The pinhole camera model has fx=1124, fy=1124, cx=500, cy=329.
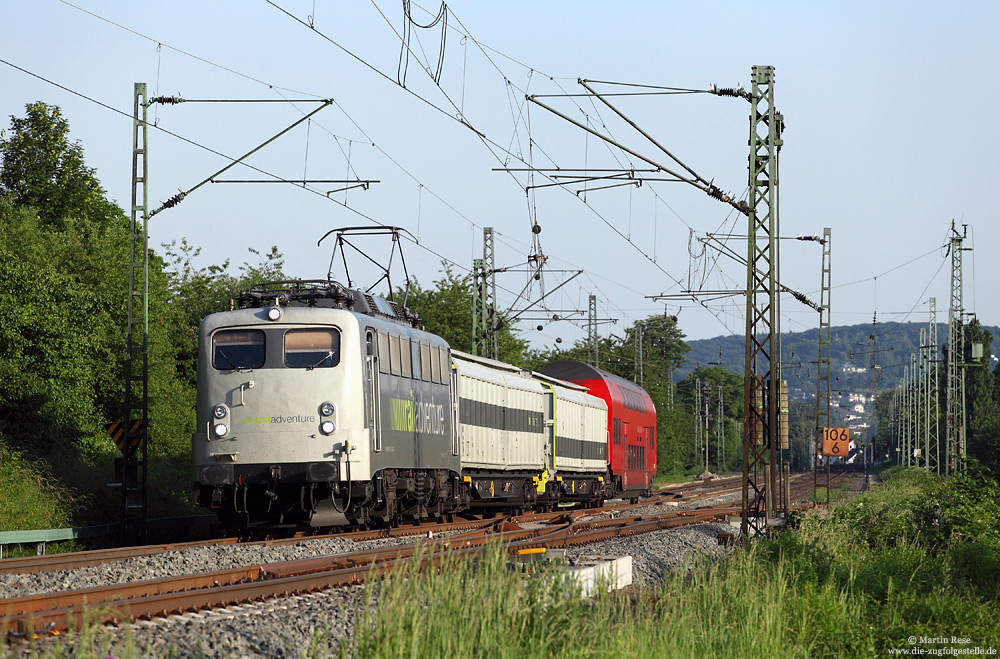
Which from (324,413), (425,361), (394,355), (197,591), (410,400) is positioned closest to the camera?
(197,591)

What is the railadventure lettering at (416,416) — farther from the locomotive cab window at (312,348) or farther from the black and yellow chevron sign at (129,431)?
the black and yellow chevron sign at (129,431)

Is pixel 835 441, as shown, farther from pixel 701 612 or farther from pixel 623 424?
pixel 701 612

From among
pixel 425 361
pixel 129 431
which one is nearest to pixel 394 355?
pixel 425 361

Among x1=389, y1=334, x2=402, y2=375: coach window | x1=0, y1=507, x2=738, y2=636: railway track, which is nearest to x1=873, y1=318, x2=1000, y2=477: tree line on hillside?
x1=389, y1=334, x2=402, y2=375: coach window

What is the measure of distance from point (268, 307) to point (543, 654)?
12061 millimetres

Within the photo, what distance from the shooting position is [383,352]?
18.9 m

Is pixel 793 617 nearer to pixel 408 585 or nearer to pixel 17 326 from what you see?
pixel 408 585

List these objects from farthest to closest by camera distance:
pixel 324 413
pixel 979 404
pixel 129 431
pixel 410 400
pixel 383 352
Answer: pixel 979 404, pixel 129 431, pixel 410 400, pixel 383 352, pixel 324 413

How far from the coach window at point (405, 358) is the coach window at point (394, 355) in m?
0.17

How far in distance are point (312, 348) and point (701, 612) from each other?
9567mm

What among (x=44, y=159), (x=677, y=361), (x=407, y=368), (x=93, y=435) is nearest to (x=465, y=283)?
(x=44, y=159)

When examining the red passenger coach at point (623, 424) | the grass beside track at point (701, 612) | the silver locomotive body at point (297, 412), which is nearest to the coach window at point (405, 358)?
the silver locomotive body at point (297, 412)

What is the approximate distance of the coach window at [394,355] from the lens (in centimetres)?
1930

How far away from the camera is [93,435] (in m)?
27.7
